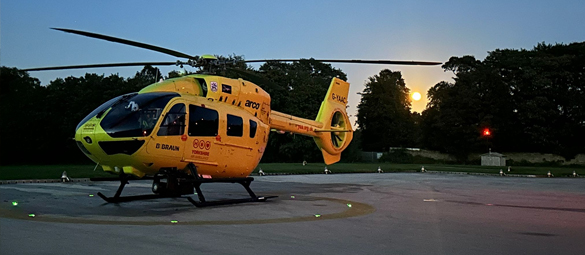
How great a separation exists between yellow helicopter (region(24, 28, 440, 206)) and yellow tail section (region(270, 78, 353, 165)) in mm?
3639

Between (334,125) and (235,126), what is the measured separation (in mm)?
7572

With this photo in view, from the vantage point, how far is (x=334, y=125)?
801 inches

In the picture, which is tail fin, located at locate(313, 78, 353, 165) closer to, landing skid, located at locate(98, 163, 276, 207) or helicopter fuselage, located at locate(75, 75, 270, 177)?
helicopter fuselage, located at locate(75, 75, 270, 177)

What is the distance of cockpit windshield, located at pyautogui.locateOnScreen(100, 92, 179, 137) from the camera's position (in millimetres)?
11023

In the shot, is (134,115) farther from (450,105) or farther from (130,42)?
(450,105)

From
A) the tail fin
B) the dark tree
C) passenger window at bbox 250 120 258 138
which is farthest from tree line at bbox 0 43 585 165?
passenger window at bbox 250 120 258 138

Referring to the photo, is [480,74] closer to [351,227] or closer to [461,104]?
[461,104]

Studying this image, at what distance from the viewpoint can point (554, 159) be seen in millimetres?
52469

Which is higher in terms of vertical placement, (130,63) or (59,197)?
(130,63)

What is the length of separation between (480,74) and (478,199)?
4286 cm

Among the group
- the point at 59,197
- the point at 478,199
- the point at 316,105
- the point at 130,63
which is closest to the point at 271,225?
the point at 130,63

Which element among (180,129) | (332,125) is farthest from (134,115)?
(332,125)

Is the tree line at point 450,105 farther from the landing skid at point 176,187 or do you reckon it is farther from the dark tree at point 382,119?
the landing skid at point 176,187

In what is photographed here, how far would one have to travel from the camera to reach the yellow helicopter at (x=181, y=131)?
1117cm
